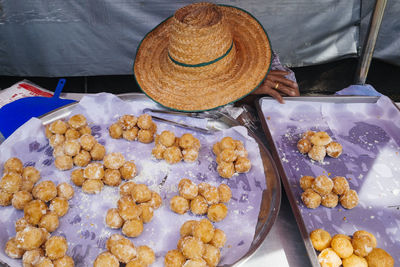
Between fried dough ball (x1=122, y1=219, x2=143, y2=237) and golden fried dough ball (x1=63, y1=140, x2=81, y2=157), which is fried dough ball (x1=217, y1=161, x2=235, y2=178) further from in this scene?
golden fried dough ball (x1=63, y1=140, x2=81, y2=157)

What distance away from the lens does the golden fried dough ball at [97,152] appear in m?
1.89

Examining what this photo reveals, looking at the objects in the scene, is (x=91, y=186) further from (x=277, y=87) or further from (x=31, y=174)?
(x=277, y=87)

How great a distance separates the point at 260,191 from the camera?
1720 millimetres

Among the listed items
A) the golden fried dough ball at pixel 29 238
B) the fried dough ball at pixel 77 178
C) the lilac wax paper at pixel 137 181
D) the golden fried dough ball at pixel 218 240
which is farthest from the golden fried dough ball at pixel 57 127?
the golden fried dough ball at pixel 218 240

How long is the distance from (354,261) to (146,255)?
3.01ft

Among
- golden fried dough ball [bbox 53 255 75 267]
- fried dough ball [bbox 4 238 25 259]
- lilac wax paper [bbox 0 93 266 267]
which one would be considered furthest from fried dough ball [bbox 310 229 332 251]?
fried dough ball [bbox 4 238 25 259]

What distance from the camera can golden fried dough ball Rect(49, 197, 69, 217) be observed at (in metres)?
1.58

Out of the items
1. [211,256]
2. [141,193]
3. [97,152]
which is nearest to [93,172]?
[97,152]

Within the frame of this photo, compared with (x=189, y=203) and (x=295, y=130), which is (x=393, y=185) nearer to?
(x=295, y=130)

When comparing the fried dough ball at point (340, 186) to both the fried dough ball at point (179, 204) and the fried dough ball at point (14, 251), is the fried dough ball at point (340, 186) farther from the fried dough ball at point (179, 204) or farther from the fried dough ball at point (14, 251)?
the fried dough ball at point (14, 251)

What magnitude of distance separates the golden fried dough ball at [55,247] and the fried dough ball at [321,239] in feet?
3.74

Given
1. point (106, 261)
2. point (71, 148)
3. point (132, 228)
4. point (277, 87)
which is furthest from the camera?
point (277, 87)

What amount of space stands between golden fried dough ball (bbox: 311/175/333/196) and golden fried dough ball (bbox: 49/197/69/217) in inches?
51.1

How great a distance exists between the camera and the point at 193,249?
1382 millimetres
